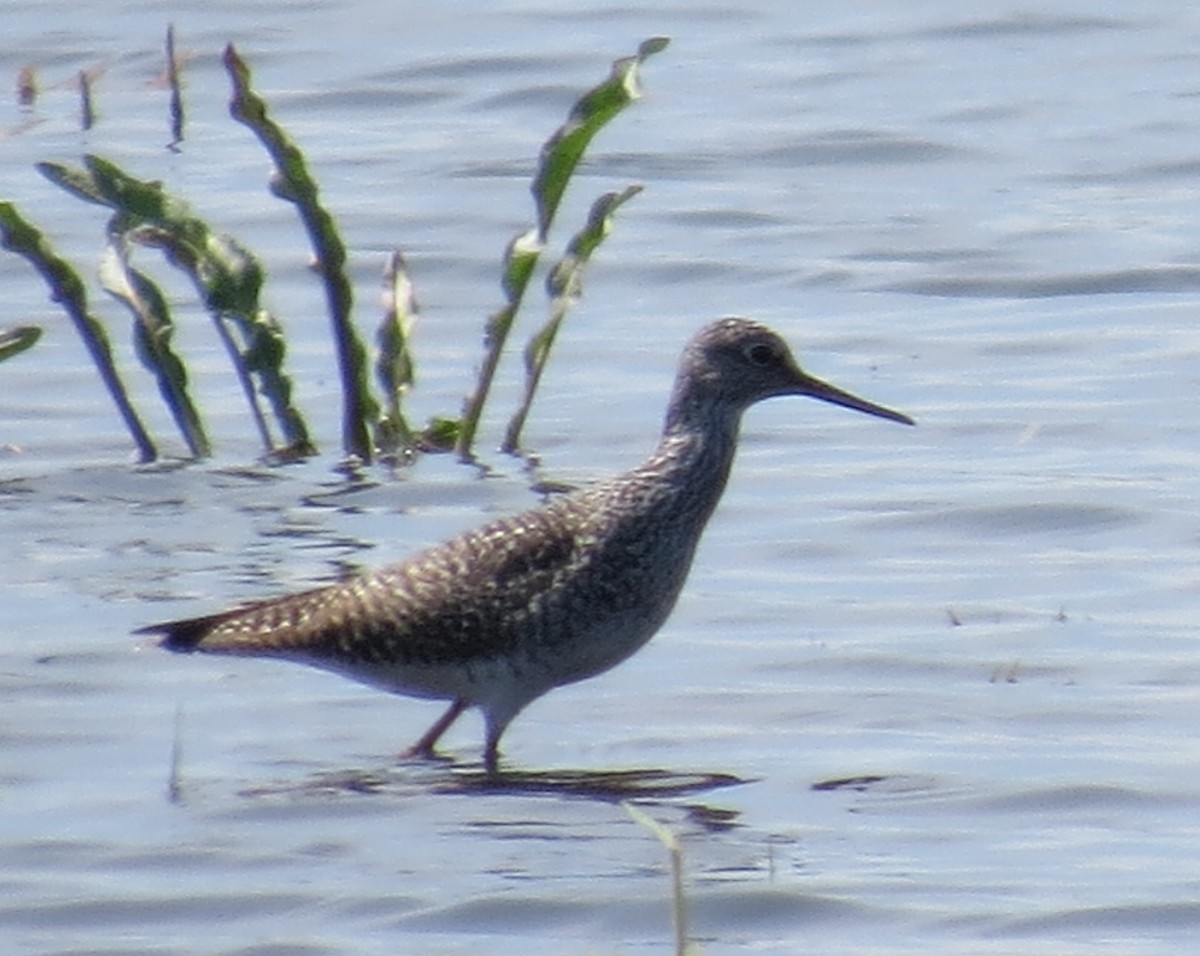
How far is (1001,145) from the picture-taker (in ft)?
57.1

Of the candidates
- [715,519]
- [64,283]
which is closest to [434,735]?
[715,519]

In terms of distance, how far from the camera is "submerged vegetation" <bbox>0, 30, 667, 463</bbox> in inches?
439

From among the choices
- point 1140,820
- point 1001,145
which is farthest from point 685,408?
point 1001,145

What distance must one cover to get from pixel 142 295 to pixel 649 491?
2.87 m

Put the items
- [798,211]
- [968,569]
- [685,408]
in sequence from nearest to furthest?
A: 1. [685,408]
2. [968,569]
3. [798,211]

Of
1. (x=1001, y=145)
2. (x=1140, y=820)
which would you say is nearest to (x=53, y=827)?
(x=1140, y=820)

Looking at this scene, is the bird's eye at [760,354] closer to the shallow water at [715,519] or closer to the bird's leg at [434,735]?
the shallow water at [715,519]

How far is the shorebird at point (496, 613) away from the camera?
884 centimetres

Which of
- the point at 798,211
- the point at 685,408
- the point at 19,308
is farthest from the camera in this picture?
the point at 798,211

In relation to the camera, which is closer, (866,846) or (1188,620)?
(866,846)

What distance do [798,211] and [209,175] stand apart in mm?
2815

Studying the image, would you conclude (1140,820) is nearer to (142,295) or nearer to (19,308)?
(142,295)

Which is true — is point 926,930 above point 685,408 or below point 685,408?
below

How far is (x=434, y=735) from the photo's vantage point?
353 inches
